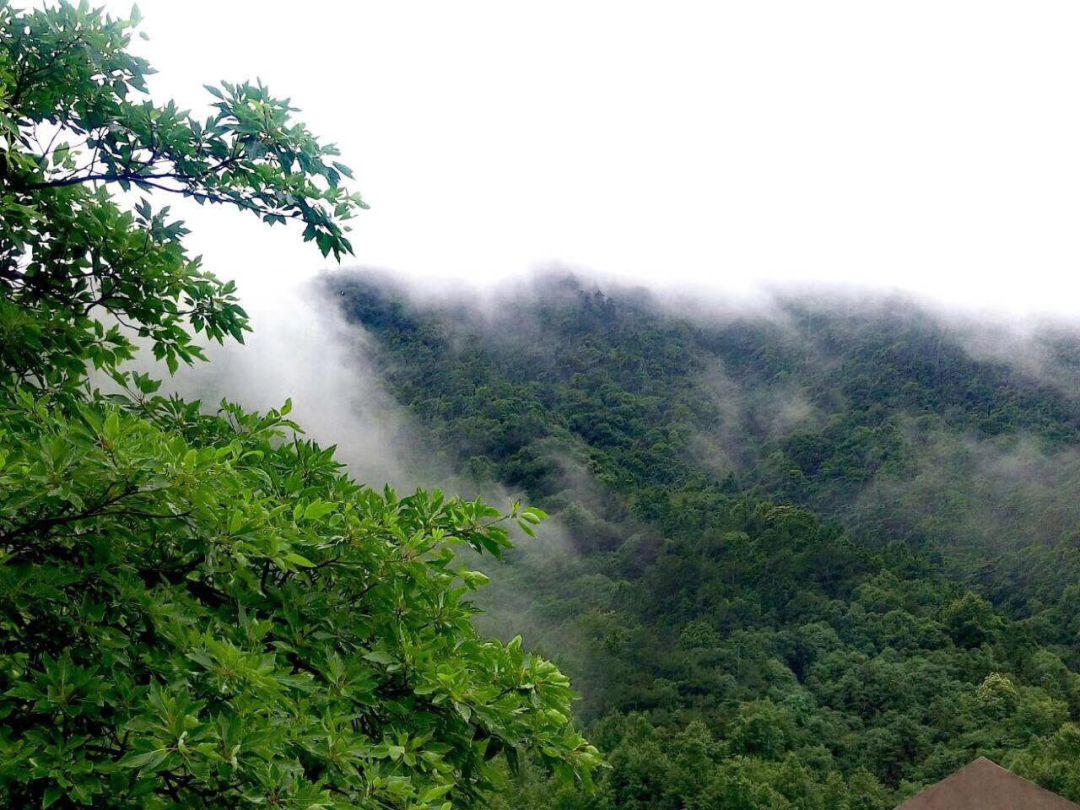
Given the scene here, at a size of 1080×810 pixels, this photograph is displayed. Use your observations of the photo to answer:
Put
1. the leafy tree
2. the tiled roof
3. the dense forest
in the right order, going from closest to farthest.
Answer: the leafy tree < the tiled roof < the dense forest

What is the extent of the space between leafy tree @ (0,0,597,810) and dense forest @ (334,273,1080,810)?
15.1 meters

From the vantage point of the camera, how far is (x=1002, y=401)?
94.6m

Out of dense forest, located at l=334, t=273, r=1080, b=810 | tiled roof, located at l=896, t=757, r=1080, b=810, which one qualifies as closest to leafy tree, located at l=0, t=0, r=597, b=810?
dense forest, located at l=334, t=273, r=1080, b=810

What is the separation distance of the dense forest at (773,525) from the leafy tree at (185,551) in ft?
49.4

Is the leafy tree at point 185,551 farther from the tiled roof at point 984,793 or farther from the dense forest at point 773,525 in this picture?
the tiled roof at point 984,793


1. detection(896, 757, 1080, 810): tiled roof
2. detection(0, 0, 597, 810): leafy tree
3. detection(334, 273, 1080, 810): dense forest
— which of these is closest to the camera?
detection(0, 0, 597, 810): leafy tree

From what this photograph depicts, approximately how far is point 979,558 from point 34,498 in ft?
250

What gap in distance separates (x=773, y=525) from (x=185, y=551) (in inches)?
2908

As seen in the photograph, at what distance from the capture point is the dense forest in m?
46.1

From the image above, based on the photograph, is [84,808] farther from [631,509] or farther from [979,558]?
[631,509]

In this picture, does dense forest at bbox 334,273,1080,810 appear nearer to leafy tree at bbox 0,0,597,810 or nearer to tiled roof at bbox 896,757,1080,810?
tiled roof at bbox 896,757,1080,810

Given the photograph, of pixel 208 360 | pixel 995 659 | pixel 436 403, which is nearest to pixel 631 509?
pixel 436 403

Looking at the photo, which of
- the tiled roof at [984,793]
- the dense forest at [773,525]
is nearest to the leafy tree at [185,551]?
the dense forest at [773,525]

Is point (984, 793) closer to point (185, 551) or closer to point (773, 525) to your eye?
point (185, 551)
